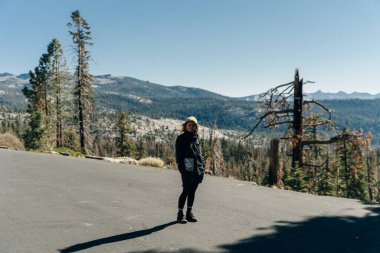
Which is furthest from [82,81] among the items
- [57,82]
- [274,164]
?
[274,164]

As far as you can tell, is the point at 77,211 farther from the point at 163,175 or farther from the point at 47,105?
the point at 47,105

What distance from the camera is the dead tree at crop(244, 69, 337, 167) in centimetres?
1695

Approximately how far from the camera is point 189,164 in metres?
7.52

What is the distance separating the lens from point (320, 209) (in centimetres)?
924

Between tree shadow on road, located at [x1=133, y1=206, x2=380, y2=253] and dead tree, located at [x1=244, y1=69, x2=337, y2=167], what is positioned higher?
dead tree, located at [x1=244, y1=69, x2=337, y2=167]

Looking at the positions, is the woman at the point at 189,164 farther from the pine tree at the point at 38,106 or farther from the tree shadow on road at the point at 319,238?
the pine tree at the point at 38,106

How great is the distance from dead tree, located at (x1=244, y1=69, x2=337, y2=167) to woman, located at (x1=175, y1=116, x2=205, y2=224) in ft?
29.2

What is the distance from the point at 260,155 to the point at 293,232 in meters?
175

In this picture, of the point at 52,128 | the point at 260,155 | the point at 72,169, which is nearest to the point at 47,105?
the point at 52,128

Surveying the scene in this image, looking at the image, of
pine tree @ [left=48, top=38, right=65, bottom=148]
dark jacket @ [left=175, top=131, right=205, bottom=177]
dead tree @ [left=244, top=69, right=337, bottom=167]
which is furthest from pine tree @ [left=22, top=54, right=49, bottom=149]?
dark jacket @ [left=175, top=131, right=205, bottom=177]

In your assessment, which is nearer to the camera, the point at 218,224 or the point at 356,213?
the point at 218,224

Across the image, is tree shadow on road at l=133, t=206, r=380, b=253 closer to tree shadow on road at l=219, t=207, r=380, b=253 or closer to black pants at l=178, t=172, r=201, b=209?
tree shadow on road at l=219, t=207, r=380, b=253

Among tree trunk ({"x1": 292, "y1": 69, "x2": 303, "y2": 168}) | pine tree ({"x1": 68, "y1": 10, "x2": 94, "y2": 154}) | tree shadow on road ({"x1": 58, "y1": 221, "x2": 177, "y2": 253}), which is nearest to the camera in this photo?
tree shadow on road ({"x1": 58, "y1": 221, "x2": 177, "y2": 253})

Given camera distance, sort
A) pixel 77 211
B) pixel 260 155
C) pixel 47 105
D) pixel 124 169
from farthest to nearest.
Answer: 1. pixel 260 155
2. pixel 47 105
3. pixel 124 169
4. pixel 77 211
